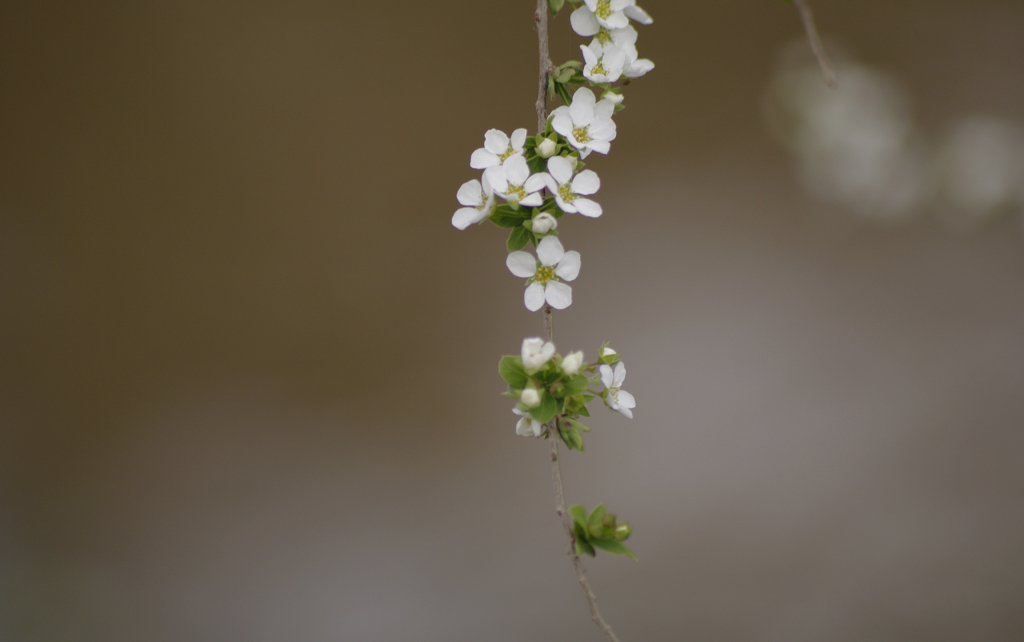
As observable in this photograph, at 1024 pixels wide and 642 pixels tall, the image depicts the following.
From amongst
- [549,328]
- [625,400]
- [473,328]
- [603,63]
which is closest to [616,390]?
[625,400]

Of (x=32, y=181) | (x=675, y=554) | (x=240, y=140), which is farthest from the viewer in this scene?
(x=675, y=554)

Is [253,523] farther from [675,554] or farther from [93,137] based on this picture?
[675,554]

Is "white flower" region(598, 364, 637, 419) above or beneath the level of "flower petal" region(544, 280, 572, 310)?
beneath

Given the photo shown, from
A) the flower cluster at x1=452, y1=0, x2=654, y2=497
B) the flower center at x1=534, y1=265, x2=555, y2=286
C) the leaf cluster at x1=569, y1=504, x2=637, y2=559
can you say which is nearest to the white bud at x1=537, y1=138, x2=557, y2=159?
the flower cluster at x1=452, y1=0, x2=654, y2=497

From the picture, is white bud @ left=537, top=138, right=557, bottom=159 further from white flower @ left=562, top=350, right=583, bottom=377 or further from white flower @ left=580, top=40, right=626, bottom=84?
→ white flower @ left=562, top=350, right=583, bottom=377

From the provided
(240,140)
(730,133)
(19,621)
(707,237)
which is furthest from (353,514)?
(730,133)

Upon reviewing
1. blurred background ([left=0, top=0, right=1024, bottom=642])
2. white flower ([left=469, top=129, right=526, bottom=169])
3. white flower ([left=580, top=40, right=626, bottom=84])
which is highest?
blurred background ([left=0, top=0, right=1024, bottom=642])
